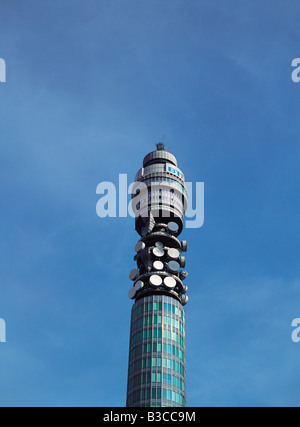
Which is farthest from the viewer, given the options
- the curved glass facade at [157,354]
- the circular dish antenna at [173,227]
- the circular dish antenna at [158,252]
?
the circular dish antenna at [173,227]

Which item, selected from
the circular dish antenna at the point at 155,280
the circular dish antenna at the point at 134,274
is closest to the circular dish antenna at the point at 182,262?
the circular dish antenna at the point at 155,280

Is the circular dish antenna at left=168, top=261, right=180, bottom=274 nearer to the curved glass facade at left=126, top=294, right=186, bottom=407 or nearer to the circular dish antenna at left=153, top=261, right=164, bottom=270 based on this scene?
the circular dish antenna at left=153, top=261, right=164, bottom=270

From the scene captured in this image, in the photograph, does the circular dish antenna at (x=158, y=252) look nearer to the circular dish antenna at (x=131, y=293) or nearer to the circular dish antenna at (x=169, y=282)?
the circular dish antenna at (x=169, y=282)

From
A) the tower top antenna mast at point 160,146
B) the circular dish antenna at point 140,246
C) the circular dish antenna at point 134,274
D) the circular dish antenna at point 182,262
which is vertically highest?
the tower top antenna mast at point 160,146

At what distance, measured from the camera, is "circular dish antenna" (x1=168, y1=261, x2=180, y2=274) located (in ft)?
488

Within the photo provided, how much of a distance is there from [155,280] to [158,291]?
427 cm

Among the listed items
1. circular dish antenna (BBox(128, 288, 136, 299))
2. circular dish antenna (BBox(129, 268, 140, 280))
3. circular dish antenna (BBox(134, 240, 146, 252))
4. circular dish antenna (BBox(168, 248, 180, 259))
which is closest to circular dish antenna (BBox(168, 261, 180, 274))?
circular dish antenna (BBox(168, 248, 180, 259))

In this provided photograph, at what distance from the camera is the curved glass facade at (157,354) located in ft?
424

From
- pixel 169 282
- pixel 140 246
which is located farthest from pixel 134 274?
pixel 169 282

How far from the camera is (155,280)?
479 ft

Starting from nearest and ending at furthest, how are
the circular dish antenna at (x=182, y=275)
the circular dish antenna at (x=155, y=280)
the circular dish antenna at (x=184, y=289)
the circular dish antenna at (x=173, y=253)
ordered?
the circular dish antenna at (x=155, y=280) → the circular dish antenna at (x=173, y=253) → the circular dish antenna at (x=184, y=289) → the circular dish antenna at (x=182, y=275)

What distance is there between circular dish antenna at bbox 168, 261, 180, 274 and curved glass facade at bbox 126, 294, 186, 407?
8292 mm
